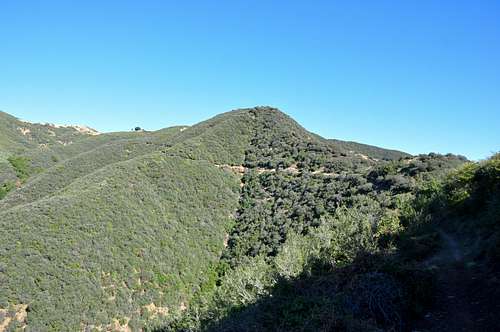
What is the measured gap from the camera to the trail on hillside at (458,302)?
21.4 ft

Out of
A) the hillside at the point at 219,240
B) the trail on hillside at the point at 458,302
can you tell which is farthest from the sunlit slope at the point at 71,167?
the trail on hillside at the point at 458,302

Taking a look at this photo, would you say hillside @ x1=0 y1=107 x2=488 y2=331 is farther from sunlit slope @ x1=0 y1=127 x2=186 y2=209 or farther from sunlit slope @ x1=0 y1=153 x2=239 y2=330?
sunlit slope @ x1=0 y1=127 x2=186 y2=209

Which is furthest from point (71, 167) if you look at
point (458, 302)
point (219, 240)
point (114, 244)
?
point (458, 302)

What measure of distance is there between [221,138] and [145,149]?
17197mm

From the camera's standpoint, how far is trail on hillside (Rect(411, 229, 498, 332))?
6523mm

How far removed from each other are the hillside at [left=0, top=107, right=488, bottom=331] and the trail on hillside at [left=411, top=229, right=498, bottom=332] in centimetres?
A: 35

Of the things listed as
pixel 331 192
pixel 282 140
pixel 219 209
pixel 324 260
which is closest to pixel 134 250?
pixel 219 209

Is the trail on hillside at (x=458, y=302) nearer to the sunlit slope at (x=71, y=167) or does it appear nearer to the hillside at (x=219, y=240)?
the hillside at (x=219, y=240)

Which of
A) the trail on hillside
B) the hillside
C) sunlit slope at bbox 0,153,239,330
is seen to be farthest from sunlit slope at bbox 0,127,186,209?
the trail on hillside

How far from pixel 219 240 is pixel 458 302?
110ft

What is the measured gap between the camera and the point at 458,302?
23.9 feet

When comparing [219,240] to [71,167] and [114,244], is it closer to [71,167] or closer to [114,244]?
[114,244]

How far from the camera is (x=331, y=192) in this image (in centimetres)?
3709

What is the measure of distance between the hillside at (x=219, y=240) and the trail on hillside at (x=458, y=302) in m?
0.35
